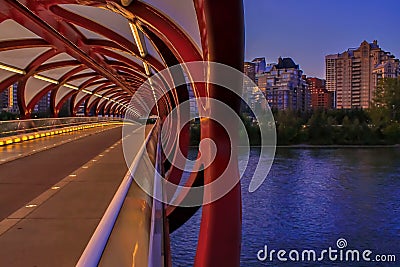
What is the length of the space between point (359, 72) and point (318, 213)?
62.3 metres

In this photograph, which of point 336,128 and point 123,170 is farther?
point 336,128

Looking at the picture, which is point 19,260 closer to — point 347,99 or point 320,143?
point 320,143

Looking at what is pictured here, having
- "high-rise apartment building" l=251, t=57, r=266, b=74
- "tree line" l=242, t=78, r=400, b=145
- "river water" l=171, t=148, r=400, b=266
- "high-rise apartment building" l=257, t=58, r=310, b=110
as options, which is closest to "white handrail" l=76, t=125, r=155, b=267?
"river water" l=171, t=148, r=400, b=266

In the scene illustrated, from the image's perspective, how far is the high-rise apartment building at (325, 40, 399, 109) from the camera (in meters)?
72.3

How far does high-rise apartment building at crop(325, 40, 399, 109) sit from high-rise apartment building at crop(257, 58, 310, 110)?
28.4 feet

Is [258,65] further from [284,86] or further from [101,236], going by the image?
[101,236]

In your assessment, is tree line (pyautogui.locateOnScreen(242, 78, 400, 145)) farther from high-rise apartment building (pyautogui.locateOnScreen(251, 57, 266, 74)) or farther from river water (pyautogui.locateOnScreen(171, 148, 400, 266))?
river water (pyautogui.locateOnScreen(171, 148, 400, 266))

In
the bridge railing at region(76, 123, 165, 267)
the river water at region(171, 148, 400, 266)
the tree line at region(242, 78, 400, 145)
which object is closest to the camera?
the bridge railing at region(76, 123, 165, 267)

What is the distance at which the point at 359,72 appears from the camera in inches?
3095

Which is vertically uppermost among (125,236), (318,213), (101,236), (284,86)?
(284,86)

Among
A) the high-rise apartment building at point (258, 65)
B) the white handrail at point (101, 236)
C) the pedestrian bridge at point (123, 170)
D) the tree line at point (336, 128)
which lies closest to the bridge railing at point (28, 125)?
the pedestrian bridge at point (123, 170)

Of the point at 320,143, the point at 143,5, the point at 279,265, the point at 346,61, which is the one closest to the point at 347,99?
the point at 346,61

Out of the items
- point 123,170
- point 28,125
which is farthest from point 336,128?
point 123,170

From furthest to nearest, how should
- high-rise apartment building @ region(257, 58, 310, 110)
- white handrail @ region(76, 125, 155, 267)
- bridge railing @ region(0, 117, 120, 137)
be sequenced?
1. high-rise apartment building @ region(257, 58, 310, 110)
2. bridge railing @ region(0, 117, 120, 137)
3. white handrail @ region(76, 125, 155, 267)
